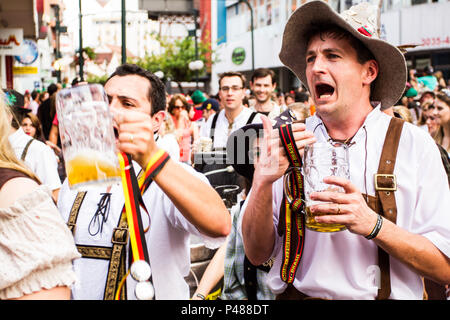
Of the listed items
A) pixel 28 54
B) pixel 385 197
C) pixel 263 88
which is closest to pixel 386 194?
pixel 385 197

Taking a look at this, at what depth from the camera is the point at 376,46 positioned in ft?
7.09

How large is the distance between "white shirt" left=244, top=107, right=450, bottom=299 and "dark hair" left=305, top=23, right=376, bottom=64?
13.6 inches

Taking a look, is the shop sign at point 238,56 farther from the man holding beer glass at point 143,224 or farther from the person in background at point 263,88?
the man holding beer glass at point 143,224

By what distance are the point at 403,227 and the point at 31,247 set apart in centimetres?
130

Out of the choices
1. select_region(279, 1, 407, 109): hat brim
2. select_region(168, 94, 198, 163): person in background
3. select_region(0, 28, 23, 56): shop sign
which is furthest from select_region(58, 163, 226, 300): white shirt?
select_region(0, 28, 23, 56): shop sign

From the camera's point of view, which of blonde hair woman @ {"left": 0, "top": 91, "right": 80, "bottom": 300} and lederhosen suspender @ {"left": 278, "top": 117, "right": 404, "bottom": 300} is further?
lederhosen suspender @ {"left": 278, "top": 117, "right": 404, "bottom": 300}

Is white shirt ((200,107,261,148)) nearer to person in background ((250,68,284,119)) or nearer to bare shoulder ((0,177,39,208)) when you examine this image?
person in background ((250,68,284,119))

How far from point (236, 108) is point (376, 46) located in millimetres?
4994

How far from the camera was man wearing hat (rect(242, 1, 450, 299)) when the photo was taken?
6.28 feet

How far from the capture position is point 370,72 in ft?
7.47

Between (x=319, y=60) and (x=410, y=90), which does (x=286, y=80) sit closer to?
(x=410, y=90)

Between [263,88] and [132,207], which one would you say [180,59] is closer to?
[263,88]
